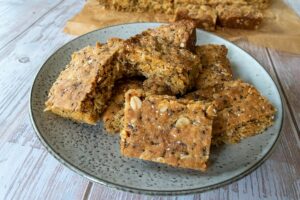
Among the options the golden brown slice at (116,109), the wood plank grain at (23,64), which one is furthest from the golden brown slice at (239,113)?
the wood plank grain at (23,64)

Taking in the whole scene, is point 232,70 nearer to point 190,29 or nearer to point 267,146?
point 190,29

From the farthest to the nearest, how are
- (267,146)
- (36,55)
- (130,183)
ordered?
1. (36,55)
2. (267,146)
3. (130,183)

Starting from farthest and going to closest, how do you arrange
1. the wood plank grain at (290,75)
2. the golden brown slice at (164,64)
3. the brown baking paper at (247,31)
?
1. the brown baking paper at (247,31)
2. the wood plank grain at (290,75)
3. the golden brown slice at (164,64)

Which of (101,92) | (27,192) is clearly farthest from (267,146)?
(27,192)

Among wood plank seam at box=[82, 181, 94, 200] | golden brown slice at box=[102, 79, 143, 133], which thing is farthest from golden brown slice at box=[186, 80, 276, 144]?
wood plank seam at box=[82, 181, 94, 200]

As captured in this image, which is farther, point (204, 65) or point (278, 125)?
point (204, 65)

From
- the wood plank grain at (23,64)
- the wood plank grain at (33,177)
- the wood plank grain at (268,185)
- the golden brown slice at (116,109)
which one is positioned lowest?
the wood plank grain at (23,64)

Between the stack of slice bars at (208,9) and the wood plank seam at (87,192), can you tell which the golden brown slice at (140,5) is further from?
the wood plank seam at (87,192)
